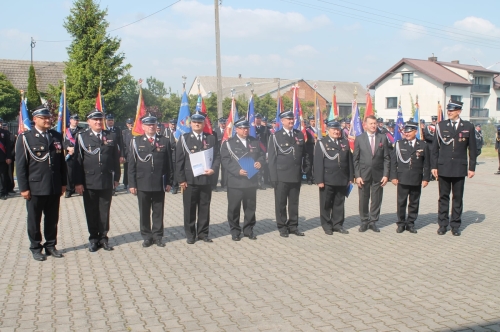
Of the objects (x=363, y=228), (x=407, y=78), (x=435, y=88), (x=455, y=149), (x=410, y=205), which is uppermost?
(x=407, y=78)

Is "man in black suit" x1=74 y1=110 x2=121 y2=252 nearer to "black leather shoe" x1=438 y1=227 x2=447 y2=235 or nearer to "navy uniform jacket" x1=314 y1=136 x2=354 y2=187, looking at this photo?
"navy uniform jacket" x1=314 y1=136 x2=354 y2=187

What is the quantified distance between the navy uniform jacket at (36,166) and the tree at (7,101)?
83.4 ft

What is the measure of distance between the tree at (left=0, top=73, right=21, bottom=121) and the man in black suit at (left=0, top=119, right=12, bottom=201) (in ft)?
62.3

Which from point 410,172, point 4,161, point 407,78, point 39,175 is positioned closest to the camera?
point 39,175

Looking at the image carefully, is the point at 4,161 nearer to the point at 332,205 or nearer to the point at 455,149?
the point at 332,205

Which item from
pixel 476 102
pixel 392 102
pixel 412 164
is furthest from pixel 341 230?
pixel 476 102

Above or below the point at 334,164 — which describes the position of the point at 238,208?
below

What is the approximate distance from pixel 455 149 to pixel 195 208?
14.3ft

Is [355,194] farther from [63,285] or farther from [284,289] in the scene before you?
[63,285]

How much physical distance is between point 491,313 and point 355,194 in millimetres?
8390

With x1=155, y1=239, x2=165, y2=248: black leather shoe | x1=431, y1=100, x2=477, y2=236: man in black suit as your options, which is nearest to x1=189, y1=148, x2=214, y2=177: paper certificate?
x1=155, y1=239, x2=165, y2=248: black leather shoe

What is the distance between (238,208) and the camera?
27.0 feet

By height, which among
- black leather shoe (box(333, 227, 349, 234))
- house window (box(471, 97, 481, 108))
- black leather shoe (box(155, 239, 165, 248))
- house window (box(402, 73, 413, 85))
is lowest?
black leather shoe (box(333, 227, 349, 234))

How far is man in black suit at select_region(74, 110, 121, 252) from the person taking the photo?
A: 727 centimetres
